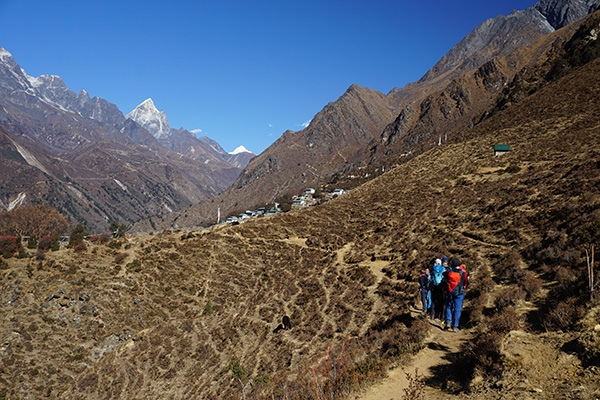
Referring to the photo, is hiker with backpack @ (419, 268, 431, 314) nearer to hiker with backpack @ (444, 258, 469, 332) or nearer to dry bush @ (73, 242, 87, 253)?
hiker with backpack @ (444, 258, 469, 332)

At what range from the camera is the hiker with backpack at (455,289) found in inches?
414

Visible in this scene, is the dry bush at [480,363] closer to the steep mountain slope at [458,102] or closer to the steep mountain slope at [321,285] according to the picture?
the steep mountain slope at [321,285]

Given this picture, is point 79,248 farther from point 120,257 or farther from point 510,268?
point 510,268

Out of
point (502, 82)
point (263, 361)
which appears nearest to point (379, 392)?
point (263, 361)

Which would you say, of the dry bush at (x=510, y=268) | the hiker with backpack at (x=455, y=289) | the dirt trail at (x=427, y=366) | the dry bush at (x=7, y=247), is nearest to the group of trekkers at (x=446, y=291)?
the hiker with backpack at (x=455, y=289)

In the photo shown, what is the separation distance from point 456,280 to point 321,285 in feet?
63.1

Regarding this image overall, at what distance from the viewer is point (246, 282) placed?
40.4 m

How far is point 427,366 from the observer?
31.3 feet

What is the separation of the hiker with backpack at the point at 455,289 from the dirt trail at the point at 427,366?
0.47 meters

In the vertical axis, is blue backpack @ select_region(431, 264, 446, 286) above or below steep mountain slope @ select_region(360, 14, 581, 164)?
below

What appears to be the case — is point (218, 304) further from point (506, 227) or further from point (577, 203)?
point (577, 203)

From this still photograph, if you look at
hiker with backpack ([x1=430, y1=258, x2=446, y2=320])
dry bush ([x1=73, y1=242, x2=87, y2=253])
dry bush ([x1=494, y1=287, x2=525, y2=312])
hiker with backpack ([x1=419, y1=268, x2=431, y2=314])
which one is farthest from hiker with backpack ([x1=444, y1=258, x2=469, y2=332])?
dry bush ([x1=73, y1=242, x2=87, y2=253])

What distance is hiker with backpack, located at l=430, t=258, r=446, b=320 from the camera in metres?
12.2

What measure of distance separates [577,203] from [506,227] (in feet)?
13.9
